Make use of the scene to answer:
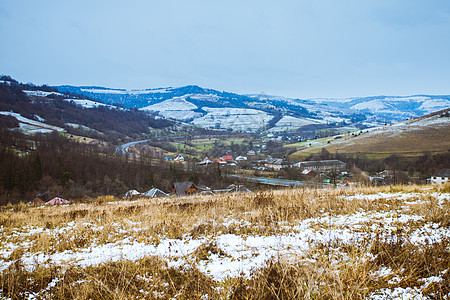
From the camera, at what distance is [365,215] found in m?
5.12

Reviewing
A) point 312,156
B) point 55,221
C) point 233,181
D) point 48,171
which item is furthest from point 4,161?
point 312,156

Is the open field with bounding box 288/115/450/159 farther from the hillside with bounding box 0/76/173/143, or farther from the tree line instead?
the hillside with bounding box 0/76/173/143

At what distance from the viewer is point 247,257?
348 centimetres

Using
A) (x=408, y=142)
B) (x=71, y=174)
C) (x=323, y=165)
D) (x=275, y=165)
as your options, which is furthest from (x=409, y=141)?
(x=71, y=174)

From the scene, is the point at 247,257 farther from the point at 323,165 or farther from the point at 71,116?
the point at 71,116

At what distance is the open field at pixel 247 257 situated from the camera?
256 cm

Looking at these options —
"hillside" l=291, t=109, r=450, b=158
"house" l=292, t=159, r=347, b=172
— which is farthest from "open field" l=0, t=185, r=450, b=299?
"hillside" l=291, t=109, r=450, b=158

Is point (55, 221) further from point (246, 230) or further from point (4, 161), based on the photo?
point (4, 161)

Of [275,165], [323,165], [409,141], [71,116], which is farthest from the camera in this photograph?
[71,116]

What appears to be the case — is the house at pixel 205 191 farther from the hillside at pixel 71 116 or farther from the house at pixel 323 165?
the hillside at pixel 71 116

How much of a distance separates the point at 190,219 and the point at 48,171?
56620 mm

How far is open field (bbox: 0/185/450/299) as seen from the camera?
256 cm

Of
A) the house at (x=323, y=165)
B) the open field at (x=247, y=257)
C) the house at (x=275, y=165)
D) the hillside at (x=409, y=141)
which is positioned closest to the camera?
the open field at (x=247, y=257)

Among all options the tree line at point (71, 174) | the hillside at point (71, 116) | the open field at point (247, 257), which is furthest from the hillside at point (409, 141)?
the hillside at point (71, 116)
